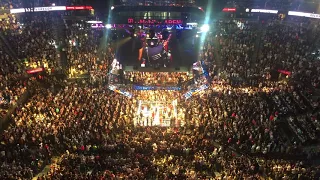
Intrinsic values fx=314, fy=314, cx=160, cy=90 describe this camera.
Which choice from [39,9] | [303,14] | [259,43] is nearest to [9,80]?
[39,9]

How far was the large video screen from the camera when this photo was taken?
38281mm

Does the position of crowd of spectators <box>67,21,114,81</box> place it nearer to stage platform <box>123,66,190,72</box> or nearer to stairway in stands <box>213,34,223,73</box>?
stage platform <box>123,66,190,72</box>

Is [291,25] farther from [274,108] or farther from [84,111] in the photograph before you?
[84,111]

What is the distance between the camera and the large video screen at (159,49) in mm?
38281

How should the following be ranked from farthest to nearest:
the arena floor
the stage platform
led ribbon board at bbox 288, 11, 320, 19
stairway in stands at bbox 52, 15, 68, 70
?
1. led ribbon board at bbox 288, 11, 320, 19
2. the stage platform
3. stairway in stands at bbox 52, 15, 68, 70
4. the arena floor

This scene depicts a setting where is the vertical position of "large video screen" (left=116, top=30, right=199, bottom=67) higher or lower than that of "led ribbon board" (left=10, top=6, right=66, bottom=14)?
lower

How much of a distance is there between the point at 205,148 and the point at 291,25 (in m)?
34.5

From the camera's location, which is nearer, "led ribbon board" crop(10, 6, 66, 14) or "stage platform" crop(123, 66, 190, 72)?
"stage platform" crop(123, 66, 190, 72)

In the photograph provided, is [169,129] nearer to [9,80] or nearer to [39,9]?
[9,80]

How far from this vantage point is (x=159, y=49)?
41.1 m

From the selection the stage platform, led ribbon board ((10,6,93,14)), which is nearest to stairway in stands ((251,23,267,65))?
the stage platform

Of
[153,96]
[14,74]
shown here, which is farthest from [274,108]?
[14,74]

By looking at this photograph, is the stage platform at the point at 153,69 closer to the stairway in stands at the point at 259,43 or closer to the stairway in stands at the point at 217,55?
the stairway in stands at the point at 217,55

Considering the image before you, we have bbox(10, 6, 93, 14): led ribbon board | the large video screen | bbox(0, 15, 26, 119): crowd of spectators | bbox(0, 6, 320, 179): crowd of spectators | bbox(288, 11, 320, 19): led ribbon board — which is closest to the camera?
bbox(0, 6, 320, 179): crowd of spectators
